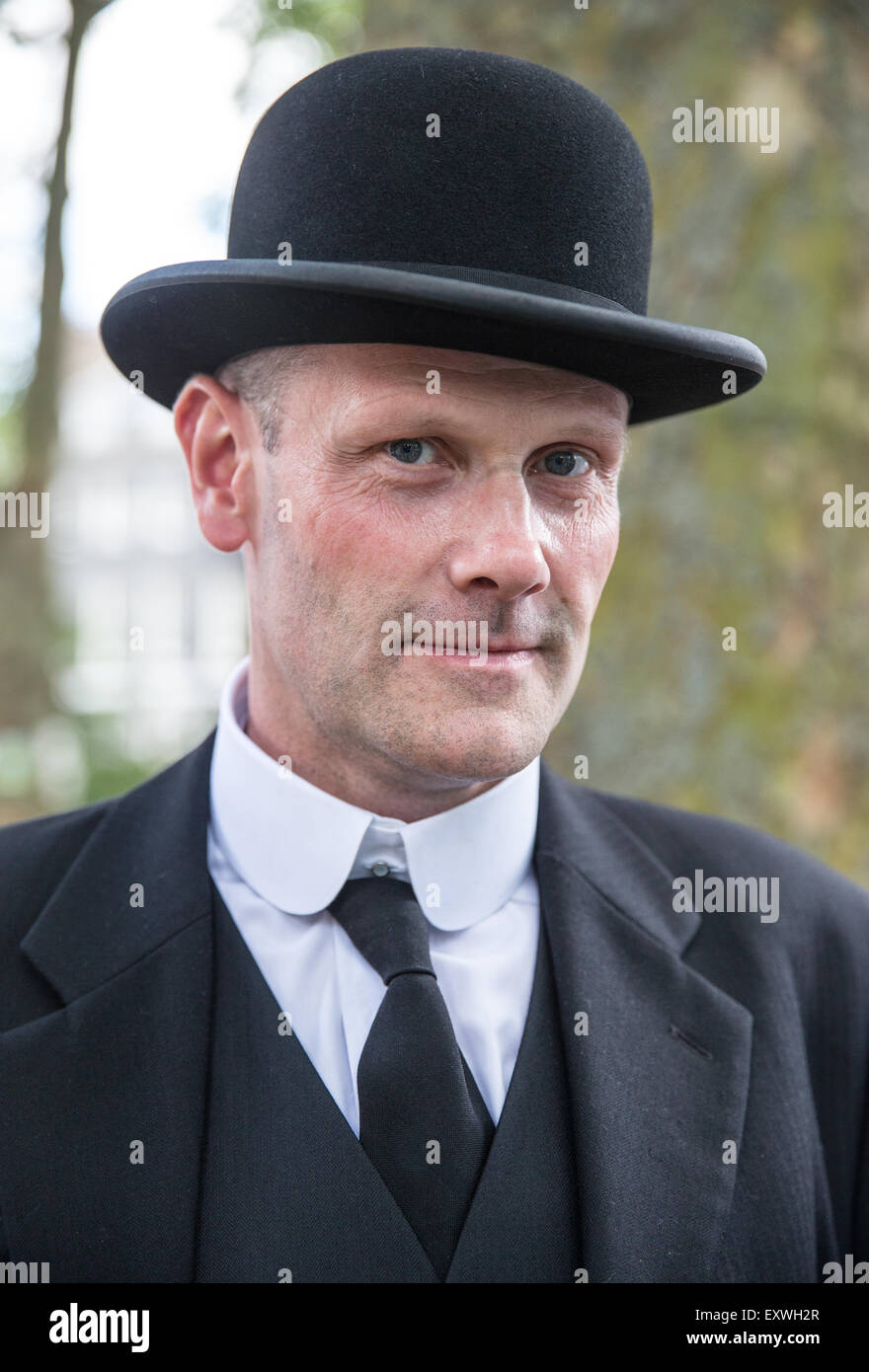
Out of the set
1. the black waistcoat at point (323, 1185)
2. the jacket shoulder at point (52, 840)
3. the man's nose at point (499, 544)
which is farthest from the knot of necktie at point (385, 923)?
the man's nose at point (499, 544)

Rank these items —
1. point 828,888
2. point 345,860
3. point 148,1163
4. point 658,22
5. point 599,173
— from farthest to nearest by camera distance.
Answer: point 658,22 < point 828,888 < point 345,860 < point 599,173 < point 148,1163

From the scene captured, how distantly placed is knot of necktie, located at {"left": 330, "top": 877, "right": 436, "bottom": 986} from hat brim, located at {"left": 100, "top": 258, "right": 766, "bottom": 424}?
88 cm

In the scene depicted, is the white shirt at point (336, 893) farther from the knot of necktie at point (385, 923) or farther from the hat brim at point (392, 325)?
the hat brim at point (392, 325)

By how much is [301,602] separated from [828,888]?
4.00 ft

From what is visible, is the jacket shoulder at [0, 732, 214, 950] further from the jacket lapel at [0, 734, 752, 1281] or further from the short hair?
the short hair

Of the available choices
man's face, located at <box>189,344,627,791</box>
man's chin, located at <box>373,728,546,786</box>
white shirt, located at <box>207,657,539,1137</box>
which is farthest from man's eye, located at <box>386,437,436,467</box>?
white shirt, located at <box>207,657,539,1137</box>

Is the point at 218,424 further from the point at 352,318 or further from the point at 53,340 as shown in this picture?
the point at 53,340

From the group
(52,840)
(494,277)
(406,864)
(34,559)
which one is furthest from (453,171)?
(34,559)

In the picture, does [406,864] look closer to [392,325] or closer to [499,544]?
[499,544]

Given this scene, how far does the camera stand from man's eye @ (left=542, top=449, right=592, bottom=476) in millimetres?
1978

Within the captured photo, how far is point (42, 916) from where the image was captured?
6.67ft

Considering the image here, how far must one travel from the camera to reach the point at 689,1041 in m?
2.09

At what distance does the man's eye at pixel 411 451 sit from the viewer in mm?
1885

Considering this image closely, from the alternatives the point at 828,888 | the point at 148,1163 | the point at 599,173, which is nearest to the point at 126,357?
the point at 599,173
